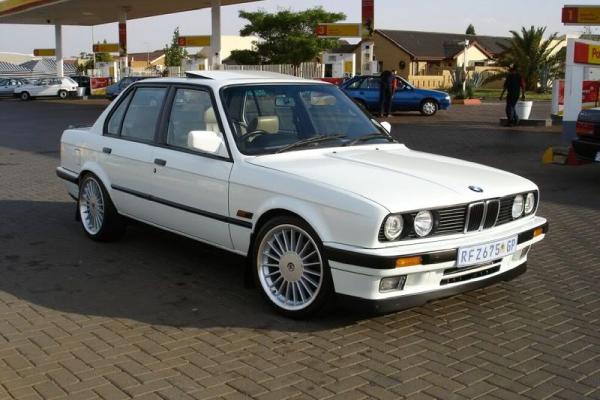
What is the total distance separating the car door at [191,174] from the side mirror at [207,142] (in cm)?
1

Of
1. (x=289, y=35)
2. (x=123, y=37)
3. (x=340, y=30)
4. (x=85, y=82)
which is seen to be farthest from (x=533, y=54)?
(x=85, y=82)

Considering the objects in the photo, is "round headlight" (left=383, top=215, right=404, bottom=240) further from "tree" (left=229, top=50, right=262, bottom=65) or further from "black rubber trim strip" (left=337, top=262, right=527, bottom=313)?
"tree" (left=229, top=50, right=262, bottom=65)

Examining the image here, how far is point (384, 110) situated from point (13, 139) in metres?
12.8

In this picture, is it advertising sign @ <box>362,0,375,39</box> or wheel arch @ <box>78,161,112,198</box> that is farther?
advertising sign @ <box>362,0,375,39</box>

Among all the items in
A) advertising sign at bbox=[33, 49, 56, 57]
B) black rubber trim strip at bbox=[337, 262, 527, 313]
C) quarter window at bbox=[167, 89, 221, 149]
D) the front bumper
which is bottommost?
black rubber trim strip at bbox=[337, 262, 527, 313]

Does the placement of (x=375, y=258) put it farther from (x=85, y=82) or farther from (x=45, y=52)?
(x=45, y=52)

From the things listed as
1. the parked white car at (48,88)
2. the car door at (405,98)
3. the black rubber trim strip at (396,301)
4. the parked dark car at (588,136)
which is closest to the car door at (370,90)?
the car door at (405,98)

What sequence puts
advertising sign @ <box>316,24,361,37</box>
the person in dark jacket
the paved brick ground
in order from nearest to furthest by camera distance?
the paved brick ground < the person in dark jacket < advertising sign @ <box>316,24,361,37</box>

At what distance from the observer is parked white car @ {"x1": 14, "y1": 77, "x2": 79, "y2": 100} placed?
4259 centimetres

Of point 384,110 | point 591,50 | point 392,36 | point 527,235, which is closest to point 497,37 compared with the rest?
point 392,36

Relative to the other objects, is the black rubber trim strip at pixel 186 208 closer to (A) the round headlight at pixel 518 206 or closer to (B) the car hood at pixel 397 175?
(B) the car hood at pixel 397 175

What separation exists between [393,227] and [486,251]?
0.75 metres

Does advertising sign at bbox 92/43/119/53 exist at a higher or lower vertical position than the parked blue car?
higher

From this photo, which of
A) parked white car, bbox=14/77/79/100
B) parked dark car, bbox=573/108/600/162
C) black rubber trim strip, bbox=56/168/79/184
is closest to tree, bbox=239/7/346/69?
parked white car, bbox=14/77/79/100
